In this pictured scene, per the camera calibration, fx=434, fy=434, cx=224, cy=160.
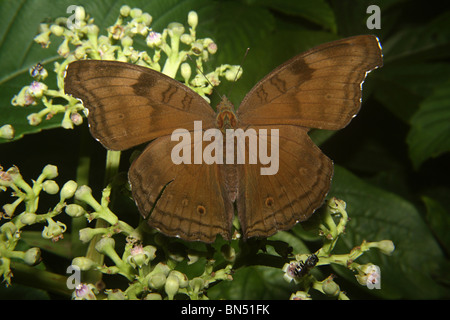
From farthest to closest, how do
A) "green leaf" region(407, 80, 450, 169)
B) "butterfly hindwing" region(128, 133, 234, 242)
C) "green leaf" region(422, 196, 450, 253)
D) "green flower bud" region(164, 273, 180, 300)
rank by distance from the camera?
"green leaf" region(407, 80, 450, 169) → "green leaf" region(422, 196, 450, 253) → "butterfly hindwing" region(128, 133, 234, 242) → "green flower bud" region(164, 273, 180, 300)

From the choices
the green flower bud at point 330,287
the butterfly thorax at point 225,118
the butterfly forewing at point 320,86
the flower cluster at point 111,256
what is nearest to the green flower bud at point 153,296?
the flower cluster at point 111,256

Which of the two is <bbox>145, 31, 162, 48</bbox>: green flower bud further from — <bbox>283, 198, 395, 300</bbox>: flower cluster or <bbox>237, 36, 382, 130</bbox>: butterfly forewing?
<bbox>283, 198, 395, 300</bbox>: flower cluster

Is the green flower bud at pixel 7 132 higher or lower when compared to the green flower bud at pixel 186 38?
lower

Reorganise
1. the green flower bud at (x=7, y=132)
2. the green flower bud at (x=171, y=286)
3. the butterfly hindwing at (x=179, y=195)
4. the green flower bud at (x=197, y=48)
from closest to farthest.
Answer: the green flower bud at (x=171, y=286) < the butterfly hindwing at (x=179, y=195) < the green flower bud at (x=7, y=132) < the green flower bud at (x=197, y=48)

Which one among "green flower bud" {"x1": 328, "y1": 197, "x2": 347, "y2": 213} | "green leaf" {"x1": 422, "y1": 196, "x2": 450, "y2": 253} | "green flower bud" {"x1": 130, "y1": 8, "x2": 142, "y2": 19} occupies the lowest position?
"green leaf" {"x1": 422, "y1": 196, "x2": 450, "y2": 253}

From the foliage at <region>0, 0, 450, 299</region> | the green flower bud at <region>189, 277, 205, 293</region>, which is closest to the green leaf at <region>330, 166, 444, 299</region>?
the foliage at <region>0, 0, 450, 299</region>

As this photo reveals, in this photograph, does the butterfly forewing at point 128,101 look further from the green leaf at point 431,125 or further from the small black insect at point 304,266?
the green leaf at point 431,125
